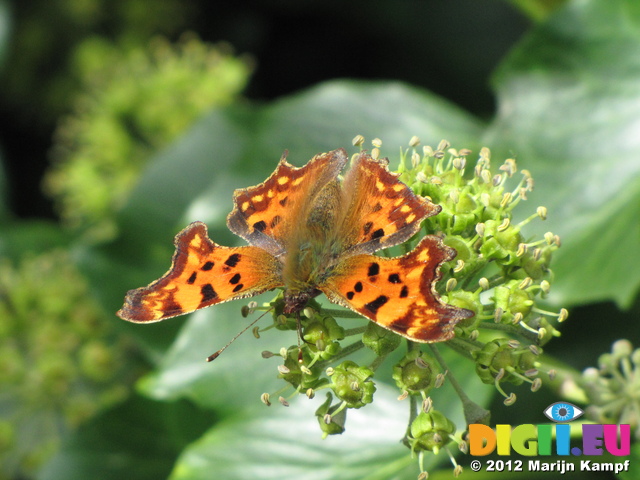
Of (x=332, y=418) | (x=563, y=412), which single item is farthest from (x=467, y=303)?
(x=563, y=412)

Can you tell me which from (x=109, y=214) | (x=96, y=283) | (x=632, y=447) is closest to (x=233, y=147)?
(x=96, y=283)

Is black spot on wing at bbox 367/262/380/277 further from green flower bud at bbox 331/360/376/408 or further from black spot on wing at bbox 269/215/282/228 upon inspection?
black spot on wing at bbox 269/215/282/228

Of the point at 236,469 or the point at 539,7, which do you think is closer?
the point at 236,469

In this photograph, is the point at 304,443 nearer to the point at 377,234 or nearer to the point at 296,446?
the point at 296,446


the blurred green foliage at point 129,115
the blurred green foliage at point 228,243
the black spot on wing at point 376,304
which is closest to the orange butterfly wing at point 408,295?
the black spot on wing at point 376,304

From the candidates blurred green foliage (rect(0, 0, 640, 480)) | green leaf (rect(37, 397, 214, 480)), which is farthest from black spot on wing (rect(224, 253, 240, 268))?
green leaf (rect(37, 397, 214, 480))

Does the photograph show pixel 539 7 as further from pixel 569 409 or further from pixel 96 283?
pixel 96 283

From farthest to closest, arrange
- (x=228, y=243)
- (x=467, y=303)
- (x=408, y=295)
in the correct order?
(x=228, y=243) < (x=467, y=303) < (x=408, y=295)
